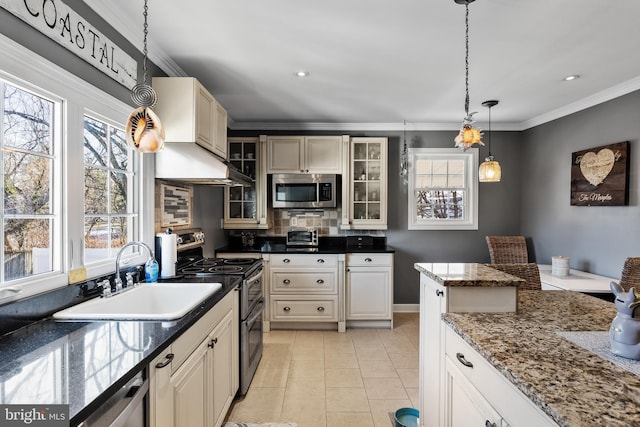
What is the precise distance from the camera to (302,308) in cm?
374

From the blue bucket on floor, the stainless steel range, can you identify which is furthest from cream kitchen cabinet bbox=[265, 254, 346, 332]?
the blue bucket on floor

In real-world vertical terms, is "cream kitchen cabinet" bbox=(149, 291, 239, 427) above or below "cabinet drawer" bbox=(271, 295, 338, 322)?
above

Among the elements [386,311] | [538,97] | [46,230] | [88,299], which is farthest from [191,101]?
[538,97]

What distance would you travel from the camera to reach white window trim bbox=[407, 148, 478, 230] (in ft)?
14.3

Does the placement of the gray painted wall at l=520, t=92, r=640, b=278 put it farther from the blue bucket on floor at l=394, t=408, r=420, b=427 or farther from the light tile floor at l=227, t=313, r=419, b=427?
the blue bucket on floor at l=394, t=408, r=420, b=427

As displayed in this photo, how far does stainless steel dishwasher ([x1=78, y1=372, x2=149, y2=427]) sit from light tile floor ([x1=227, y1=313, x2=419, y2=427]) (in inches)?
51.7

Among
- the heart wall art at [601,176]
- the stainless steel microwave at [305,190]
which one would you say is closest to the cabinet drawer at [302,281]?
the stainless steel microwave at [305,190]

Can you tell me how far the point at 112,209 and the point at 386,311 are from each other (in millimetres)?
3000

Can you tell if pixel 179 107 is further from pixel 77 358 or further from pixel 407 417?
pixel 407 417

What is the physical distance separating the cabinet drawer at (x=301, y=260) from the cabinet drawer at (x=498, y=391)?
236 cm

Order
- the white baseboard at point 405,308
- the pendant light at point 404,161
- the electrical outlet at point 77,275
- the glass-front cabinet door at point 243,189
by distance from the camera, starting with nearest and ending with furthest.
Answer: the electrical outlet at point 77,275
the glass-front cabinet door at point 243,189
the pendant light at point 404,161
the white baseboard at point 405,308

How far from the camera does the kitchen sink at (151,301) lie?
60.7 inches

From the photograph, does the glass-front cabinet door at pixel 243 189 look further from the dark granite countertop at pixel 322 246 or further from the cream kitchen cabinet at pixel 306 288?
the cream kitchen cabinet at pixel 306 288

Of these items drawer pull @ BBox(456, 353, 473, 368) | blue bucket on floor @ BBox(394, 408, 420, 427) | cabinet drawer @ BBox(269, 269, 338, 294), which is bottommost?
blue bucket on floor @ BBox(394, 408, 420, 427)
